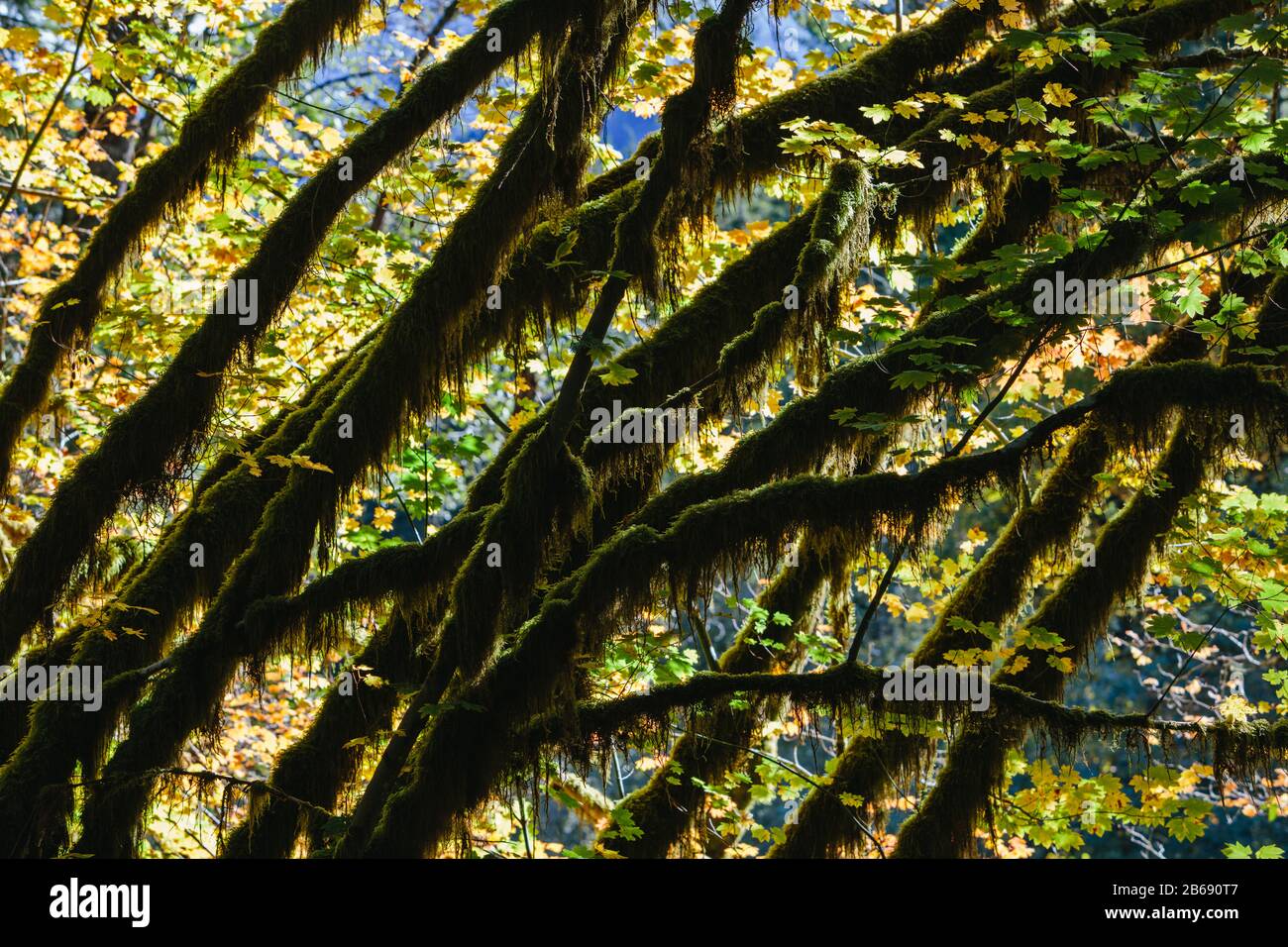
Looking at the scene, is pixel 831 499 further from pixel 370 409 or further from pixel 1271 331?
pixel 1271 331

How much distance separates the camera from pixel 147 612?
5.14m

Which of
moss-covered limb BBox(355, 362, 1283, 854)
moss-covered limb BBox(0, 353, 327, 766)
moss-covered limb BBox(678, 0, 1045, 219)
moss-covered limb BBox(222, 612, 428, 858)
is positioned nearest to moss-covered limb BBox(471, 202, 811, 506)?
moss-covered limb BBox(678, 0, 1045, 219)

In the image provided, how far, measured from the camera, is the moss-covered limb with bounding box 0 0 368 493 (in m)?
5.51

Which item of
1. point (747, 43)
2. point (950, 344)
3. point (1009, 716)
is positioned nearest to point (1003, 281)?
point (950, 344)

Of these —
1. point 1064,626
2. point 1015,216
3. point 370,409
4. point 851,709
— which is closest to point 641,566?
point 851,709

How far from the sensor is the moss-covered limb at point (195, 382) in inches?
205

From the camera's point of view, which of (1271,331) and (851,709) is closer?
(851,709)

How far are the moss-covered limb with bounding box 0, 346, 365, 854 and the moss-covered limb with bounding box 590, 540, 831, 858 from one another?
7.77 ft

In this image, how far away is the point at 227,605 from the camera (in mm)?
4688

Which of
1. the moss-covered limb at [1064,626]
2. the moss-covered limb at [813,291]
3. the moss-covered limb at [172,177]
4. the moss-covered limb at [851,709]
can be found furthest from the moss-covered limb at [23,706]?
the moss-covered limb at [1064,626]

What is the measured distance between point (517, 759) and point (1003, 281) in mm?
2740

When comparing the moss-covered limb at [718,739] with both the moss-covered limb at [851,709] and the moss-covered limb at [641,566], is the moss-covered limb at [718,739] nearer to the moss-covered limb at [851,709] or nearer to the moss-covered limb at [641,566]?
the moss-covered limb at [851,709]

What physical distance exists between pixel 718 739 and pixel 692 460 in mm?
1361
